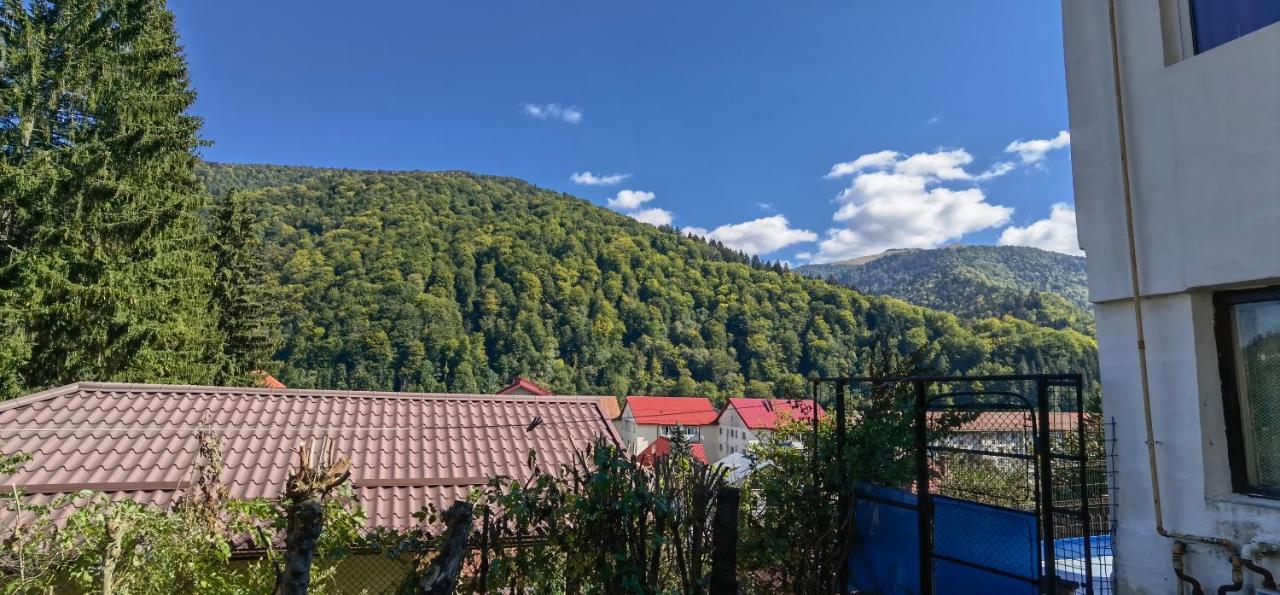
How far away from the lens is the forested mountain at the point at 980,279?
91.7 m

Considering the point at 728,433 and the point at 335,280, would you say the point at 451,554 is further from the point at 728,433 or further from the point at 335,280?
the point at 335,280

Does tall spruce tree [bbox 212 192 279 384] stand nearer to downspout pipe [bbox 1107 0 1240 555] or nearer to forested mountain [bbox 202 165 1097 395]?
downspout pipe [bbox 1107 0 1240 555]

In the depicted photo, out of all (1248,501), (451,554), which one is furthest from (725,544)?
(1248,501)

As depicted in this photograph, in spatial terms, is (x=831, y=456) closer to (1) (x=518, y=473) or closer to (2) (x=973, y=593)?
(2) (x=973, y=593)

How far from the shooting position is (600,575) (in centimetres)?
333

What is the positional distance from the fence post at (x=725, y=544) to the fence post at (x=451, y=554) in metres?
1.31

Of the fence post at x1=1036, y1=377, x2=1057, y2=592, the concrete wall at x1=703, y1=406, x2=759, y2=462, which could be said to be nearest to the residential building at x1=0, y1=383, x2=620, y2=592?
the fence post at x1=1036, y1=377, x2=1057, y2=592

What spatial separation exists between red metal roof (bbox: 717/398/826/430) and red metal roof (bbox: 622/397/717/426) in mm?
2949

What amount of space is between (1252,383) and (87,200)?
577 inches

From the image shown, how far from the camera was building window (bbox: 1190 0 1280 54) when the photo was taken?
2.55m

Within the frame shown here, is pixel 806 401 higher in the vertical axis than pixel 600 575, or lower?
higher

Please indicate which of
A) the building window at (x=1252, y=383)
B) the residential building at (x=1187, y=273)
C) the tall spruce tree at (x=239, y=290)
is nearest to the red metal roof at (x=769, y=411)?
the residential building at (x=1187, y=273)

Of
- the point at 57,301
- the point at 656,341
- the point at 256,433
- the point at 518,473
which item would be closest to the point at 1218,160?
the point at 518,473

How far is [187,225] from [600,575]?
15.0 metres
